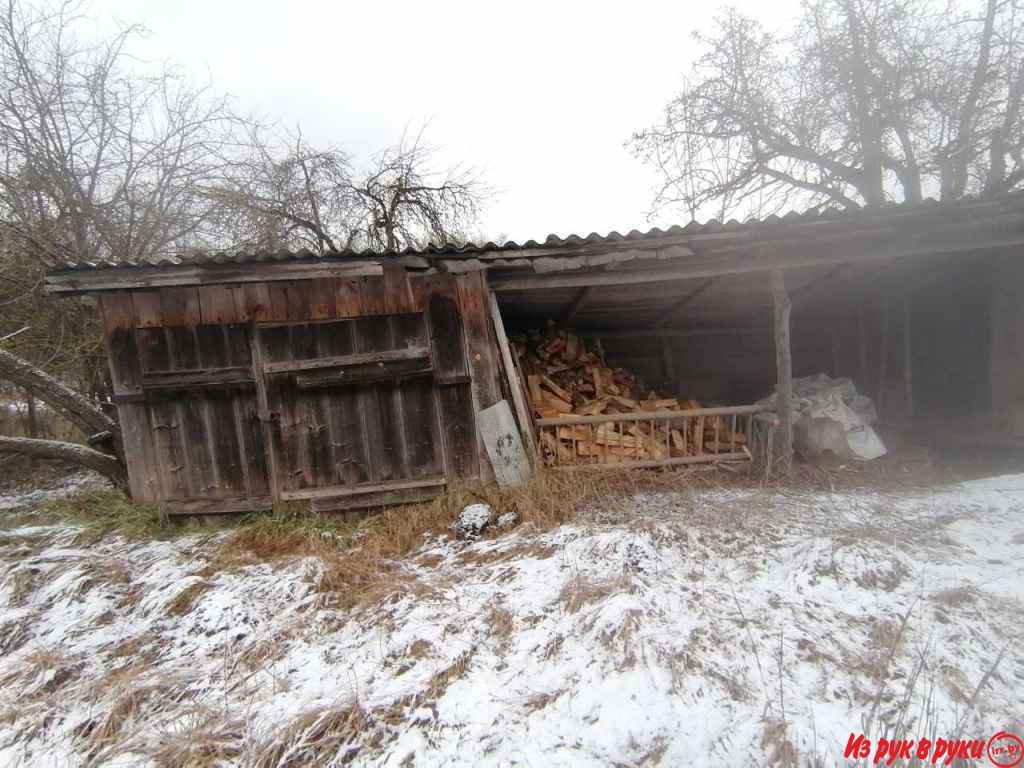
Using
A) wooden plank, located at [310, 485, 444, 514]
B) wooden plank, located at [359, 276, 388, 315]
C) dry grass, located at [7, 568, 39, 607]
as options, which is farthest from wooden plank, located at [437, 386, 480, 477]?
dry grass, located at [7, 568, 39, 607]

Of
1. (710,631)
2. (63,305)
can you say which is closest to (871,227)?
(710,631)

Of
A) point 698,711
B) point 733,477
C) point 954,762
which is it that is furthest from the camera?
point 733,477

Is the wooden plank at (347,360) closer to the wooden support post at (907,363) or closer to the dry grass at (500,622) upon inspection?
the dry grass at (500,622)

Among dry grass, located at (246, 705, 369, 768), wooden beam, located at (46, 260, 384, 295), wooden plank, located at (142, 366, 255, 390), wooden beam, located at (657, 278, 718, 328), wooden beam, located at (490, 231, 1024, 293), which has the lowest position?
dry grass, located at (246, 705, 369, 768)

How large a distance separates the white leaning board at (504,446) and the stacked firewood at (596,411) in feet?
1.22

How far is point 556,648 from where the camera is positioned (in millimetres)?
2248

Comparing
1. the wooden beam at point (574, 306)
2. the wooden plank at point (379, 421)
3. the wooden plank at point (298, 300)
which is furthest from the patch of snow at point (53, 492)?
the wooden beam at point (574, 306)

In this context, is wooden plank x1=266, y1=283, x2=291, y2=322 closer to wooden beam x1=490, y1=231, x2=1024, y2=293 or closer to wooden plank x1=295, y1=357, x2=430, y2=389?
wooden plank x1=295, y1=357, x2=430, y2=389

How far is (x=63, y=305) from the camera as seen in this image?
242 inches

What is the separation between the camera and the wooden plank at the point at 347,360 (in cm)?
387

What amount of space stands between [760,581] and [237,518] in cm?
460

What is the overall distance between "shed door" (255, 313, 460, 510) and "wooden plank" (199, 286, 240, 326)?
0.33 m

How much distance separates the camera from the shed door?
12.8ft

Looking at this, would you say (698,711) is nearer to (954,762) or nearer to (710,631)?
(710,631)
